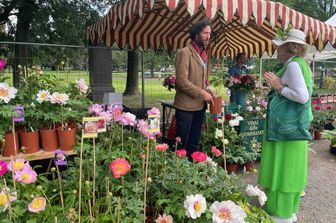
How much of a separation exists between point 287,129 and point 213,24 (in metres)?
3.05

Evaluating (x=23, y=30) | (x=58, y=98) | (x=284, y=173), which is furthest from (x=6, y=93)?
(x=23, y=30)

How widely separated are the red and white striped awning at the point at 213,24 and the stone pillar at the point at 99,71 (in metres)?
0.38

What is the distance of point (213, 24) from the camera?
5250mm

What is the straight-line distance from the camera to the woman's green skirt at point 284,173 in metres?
2.73

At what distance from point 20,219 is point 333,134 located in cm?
560

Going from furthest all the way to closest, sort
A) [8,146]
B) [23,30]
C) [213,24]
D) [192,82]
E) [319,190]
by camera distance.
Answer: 1. [23,30]
2. [213,24]
3. [319,190]
4. [192,82]
5. [8,146]

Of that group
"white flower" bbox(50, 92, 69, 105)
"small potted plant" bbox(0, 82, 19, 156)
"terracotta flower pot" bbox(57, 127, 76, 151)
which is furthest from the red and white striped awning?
"small potted plant" bbox(0, 82, 19, 156)

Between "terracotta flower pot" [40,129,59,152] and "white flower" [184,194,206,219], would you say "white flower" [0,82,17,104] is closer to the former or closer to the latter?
"terracotta flower pot" [40,129,59,152]

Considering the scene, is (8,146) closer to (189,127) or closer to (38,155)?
(38,155)

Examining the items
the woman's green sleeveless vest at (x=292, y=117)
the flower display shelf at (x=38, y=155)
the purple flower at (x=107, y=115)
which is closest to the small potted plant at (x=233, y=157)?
the woman's green sleeveless vest at (x=292, y=117)

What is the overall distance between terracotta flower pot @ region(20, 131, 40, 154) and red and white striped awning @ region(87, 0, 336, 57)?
1620 mm

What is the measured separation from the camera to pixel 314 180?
421 cm

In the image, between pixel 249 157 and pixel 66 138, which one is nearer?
pixel 66 138

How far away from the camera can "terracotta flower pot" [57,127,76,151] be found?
2.65 m
